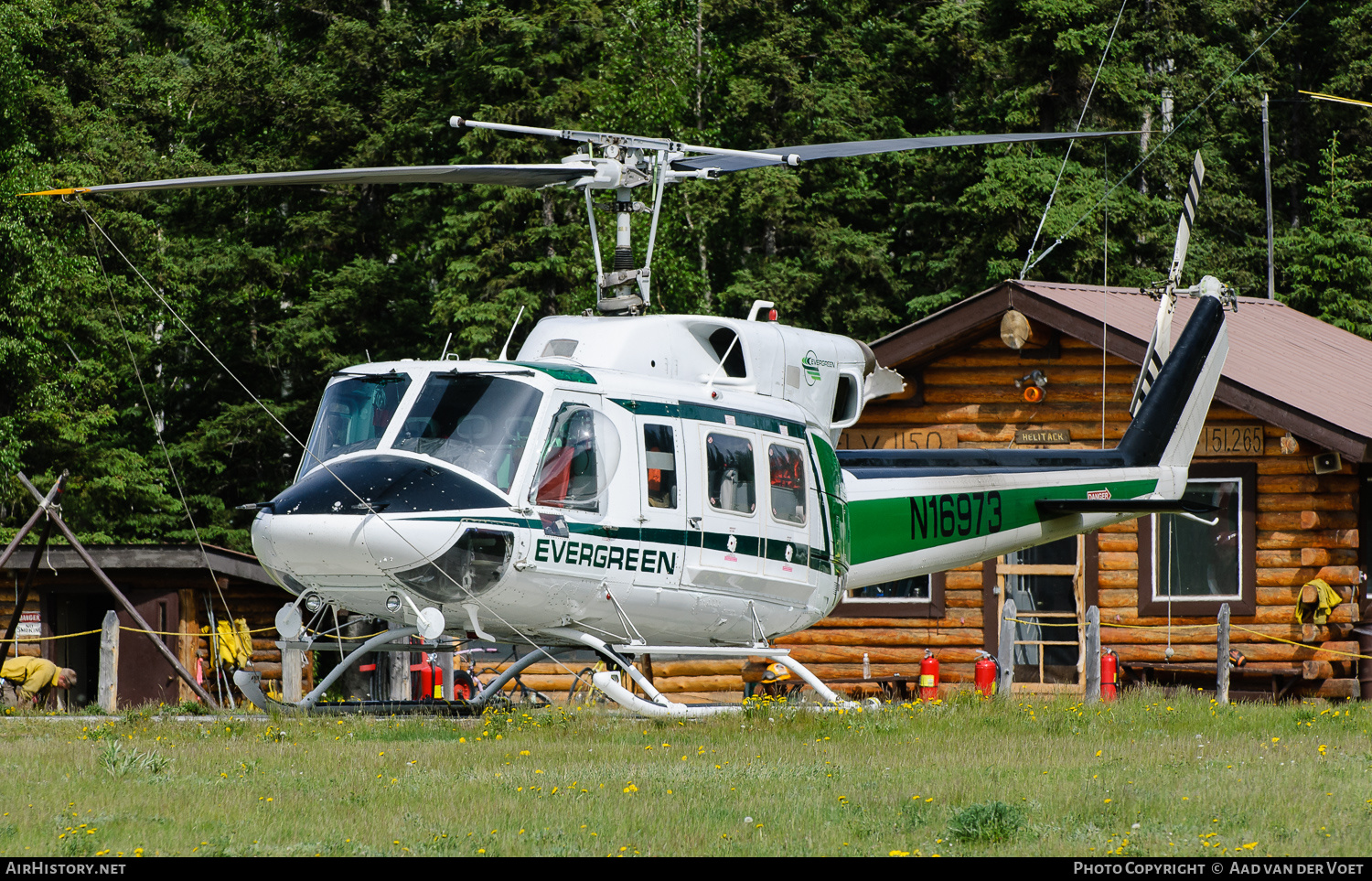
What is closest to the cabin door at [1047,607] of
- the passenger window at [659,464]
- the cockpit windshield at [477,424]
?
the passenger window at [659,464]

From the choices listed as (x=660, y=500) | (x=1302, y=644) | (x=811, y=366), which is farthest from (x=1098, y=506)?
(x=660, y=500)

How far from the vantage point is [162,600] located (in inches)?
960

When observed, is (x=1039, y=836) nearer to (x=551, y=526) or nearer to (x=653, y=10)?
(x=551, y=526)

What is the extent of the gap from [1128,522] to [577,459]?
1073 centimetres

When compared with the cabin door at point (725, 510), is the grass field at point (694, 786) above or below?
below

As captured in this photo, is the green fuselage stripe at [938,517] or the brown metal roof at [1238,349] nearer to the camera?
the green fuselage stripe at [938,517]

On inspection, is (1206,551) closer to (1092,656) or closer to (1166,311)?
(1092,656)

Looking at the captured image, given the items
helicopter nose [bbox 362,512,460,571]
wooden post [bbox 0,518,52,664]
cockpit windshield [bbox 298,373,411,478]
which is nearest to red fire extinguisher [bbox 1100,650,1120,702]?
helicopter nose [bbox 362,512,460,571]

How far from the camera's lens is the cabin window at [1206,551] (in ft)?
63.9

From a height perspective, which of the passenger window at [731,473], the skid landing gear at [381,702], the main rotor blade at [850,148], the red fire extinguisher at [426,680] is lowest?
the red fire extinguisher at [426,680]

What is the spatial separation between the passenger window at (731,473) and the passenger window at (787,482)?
24 centimetres

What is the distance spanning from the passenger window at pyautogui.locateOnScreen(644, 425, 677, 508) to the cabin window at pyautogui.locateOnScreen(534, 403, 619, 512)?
33 centimetres

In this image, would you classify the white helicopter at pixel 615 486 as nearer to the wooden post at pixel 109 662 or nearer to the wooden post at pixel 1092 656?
the wooden post at pixel 1092 656

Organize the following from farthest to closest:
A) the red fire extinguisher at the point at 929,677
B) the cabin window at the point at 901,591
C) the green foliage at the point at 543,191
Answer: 1. the green foliage at the point at 543,191
2. the cabin window at the point at 901,591
3. the red fire extinguisher at the point at 929,677
